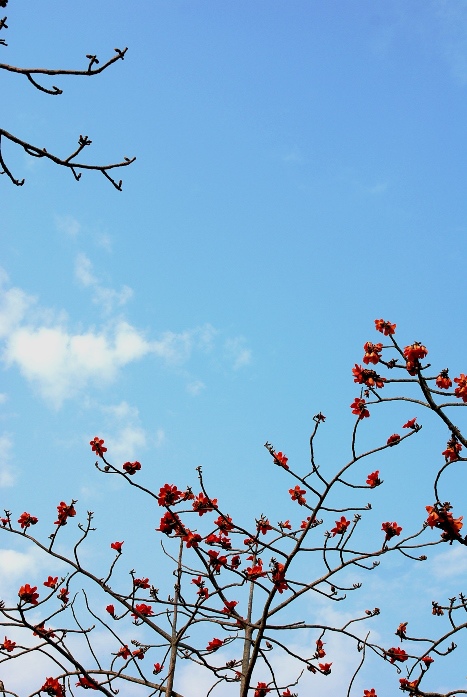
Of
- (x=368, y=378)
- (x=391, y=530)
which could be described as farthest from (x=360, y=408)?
(x=391, y=530)

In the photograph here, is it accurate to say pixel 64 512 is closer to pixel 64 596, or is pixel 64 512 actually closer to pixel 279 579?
pixel 64 596

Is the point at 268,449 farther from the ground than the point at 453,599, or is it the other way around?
the point at 268,449

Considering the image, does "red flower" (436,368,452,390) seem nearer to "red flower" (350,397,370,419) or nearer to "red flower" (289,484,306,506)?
"red flower" (350,397,370,419)

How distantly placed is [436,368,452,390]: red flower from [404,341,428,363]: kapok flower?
15cm

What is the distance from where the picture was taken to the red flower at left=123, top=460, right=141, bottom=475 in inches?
178

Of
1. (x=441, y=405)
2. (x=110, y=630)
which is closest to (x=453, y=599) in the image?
(x=441, y=405)

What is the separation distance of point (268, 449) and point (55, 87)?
2907 mm

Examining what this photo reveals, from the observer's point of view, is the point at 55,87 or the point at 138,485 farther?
the point at 138,485

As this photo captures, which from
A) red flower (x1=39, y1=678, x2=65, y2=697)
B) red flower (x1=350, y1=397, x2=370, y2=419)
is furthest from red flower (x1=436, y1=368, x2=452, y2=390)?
red flower (x1=39, y1=678, x2=65, y2=697)

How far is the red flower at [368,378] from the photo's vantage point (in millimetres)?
3762

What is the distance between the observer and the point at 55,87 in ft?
7.34

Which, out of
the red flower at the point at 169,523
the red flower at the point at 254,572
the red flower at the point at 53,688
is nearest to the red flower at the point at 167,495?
the red flower at the point at 169,523

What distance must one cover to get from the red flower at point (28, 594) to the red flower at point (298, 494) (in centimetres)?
197

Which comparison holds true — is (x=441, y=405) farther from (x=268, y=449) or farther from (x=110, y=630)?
(x=110, y=630)
